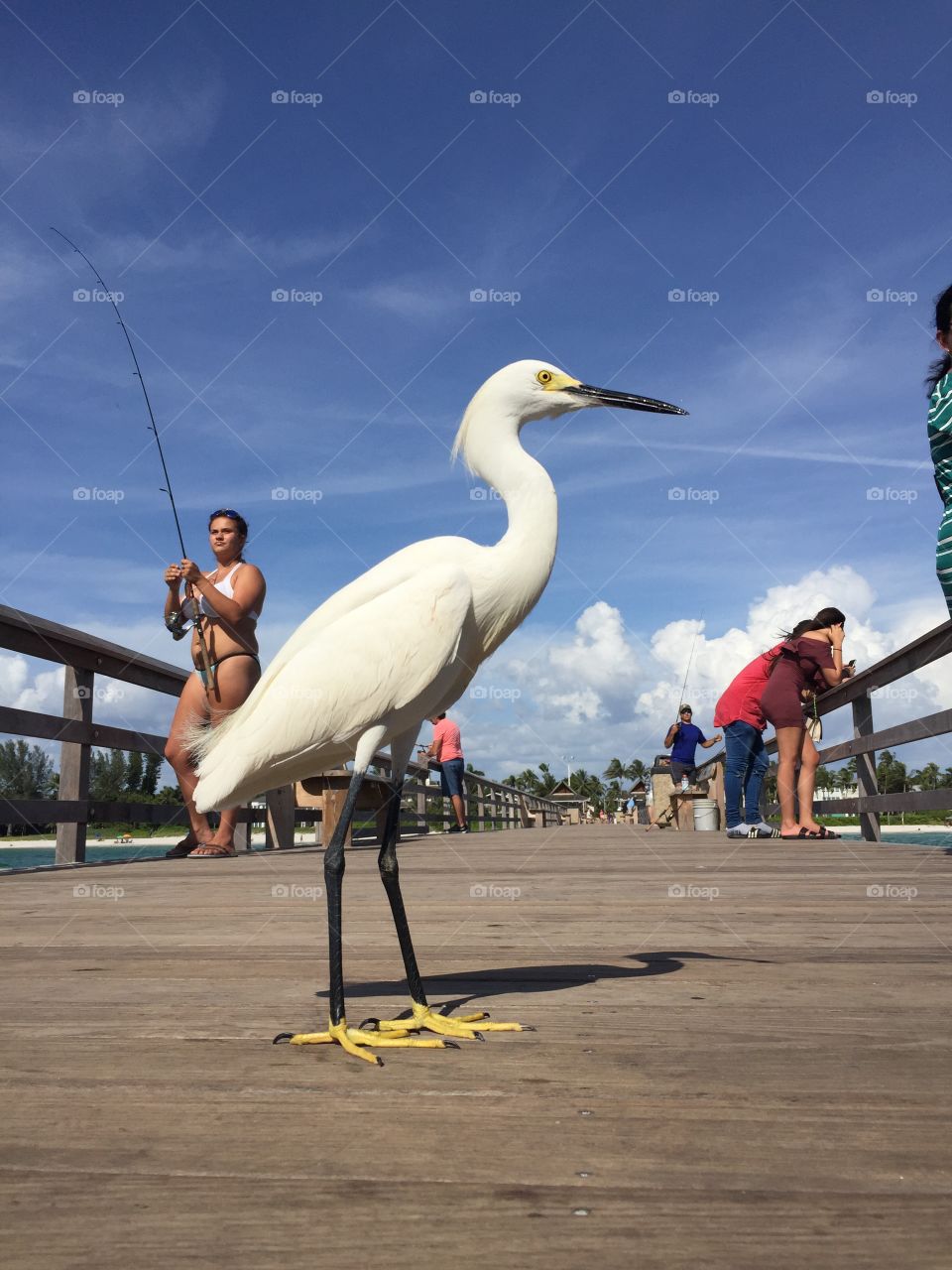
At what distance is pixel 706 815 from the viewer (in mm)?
12539

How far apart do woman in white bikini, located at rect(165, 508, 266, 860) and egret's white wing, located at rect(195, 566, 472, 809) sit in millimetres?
2526

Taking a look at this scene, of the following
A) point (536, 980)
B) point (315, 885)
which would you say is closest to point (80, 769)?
point (315, 885)

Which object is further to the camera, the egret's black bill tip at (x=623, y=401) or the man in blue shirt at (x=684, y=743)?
the man in blue shirt at (x=684, y=743)

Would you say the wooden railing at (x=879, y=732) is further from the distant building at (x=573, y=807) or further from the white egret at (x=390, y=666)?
the distant building at (x=573, y=807)

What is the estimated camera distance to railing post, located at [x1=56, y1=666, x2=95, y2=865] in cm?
620

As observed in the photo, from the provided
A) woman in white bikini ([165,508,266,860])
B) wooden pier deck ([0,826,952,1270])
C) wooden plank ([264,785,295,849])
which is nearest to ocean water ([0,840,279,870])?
wooden plank ([264,785,295,849])

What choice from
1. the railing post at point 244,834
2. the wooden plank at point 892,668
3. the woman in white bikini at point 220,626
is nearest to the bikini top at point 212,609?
the woman in white bikini at point 220,626

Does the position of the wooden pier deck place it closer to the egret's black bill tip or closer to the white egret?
the white egret

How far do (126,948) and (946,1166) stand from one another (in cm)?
251

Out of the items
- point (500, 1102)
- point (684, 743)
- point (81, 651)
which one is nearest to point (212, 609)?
point (81, 651)

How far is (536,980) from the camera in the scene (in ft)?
8.38

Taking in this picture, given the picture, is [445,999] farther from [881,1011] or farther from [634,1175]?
[634,1175]

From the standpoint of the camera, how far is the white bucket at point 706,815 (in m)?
12.5

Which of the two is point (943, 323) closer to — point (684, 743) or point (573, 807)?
point (684, 743)
